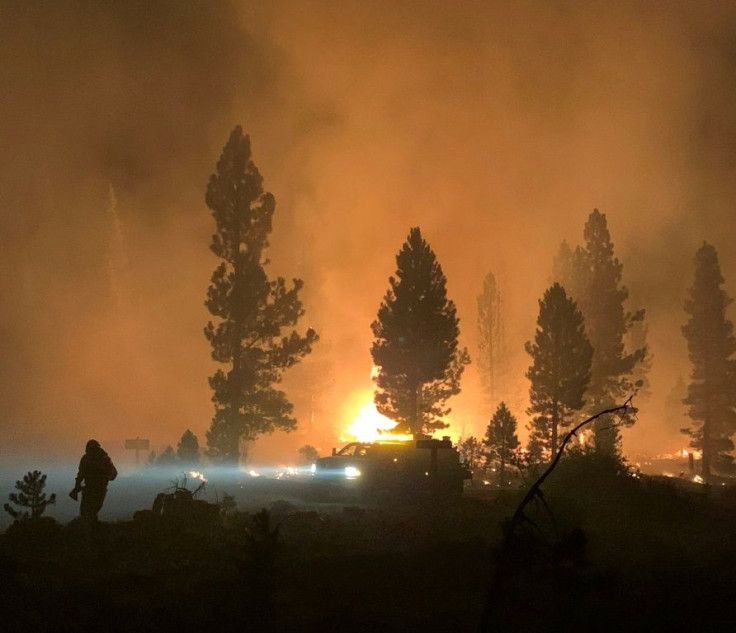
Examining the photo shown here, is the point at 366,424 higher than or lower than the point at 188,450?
higher

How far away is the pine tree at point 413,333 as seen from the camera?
132 ft

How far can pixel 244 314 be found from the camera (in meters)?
38.2

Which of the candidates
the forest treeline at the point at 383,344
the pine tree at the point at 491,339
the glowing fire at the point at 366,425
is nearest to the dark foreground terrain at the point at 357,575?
the forest treeline at the point at 383,344

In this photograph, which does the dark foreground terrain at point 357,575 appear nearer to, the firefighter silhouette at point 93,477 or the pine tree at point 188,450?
the firefighter silhouette at point 93,477

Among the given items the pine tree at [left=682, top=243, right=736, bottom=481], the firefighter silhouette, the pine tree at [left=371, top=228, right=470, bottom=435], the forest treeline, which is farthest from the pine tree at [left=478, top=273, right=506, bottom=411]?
the firefighter silhouette

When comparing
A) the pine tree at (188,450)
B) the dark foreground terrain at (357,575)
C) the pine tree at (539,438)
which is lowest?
the dark foreground terrain at (357,575)

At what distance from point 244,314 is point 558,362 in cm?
1719

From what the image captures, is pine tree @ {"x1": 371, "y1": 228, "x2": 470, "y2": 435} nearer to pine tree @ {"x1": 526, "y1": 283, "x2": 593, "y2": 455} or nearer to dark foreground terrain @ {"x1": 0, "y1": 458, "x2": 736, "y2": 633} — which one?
pine tree @ {"x1": 526, "y1": 283, "x2": 593, "y2": 455}

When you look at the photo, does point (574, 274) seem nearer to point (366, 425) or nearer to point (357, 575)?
point (366, 425)

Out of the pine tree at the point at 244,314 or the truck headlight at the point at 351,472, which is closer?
the truck headlight at the point at 351,472

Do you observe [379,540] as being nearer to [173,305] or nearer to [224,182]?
[224,182]

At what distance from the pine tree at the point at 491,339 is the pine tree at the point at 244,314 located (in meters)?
46.2

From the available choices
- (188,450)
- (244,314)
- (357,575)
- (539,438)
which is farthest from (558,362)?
(357,575)

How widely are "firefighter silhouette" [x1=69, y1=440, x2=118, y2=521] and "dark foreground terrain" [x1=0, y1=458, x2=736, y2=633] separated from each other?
540 mm
